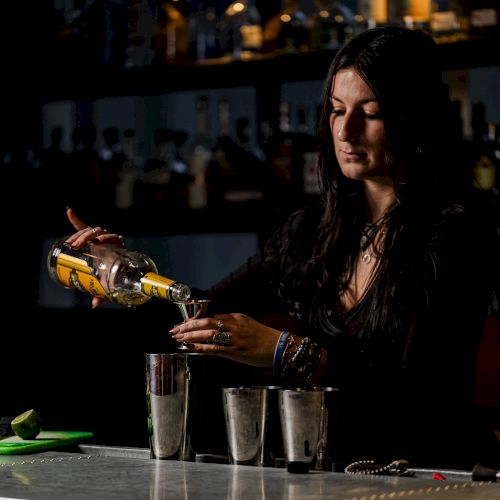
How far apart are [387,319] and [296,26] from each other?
1.50m

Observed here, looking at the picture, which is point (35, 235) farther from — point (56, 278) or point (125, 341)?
point (56, 278)

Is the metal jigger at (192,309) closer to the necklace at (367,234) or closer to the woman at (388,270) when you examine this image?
the woman at (388,270)

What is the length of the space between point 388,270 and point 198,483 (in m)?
0.81

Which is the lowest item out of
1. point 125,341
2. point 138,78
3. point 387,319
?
point 125,341

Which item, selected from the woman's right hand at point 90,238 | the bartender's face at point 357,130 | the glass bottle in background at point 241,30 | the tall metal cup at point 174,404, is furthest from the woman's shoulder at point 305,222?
the glass bottle in background at point 241,30

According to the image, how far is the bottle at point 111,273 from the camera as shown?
1.56 metres

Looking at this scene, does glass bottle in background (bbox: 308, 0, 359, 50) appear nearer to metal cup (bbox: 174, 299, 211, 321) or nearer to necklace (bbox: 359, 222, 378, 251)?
necklace (bbox: 359, 222, 378, 251)

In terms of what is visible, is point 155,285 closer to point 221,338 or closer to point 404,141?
point 221,338

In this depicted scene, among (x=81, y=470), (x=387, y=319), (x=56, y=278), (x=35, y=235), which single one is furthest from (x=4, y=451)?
(x=35, y=235)

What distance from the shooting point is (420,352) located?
1789 millimetres

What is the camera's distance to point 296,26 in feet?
10.4

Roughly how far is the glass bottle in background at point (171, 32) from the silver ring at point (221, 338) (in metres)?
1.93

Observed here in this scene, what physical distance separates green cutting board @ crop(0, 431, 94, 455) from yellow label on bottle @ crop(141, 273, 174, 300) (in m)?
0.25

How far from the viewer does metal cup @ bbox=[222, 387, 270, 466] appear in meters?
1.36
